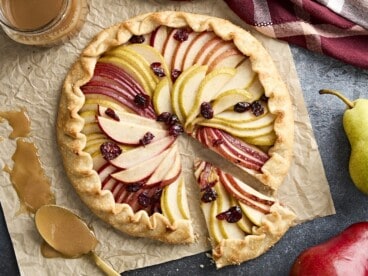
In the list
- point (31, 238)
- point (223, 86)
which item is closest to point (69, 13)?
point (223, 86)

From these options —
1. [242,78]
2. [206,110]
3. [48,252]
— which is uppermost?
[242,78]

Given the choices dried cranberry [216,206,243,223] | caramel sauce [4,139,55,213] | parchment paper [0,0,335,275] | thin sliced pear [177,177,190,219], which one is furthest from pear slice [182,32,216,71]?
caramel sauce [4,139,55,213]

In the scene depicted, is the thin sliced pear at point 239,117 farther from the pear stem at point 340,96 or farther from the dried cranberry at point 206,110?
the pear stem at point 340,96

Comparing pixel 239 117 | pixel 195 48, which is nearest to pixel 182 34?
pixel 195 48

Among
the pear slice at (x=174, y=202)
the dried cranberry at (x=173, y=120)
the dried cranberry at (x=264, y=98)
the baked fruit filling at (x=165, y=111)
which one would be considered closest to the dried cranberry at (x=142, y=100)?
the baked fruit filling at (x=165, y=111)

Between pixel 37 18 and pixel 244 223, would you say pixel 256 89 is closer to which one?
pixel 244 223

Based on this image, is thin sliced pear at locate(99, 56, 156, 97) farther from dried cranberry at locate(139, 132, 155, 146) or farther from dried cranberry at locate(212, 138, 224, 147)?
dried cranberry at locate(212, 138, 224, 147)

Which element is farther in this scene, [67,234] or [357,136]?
[67,234]
